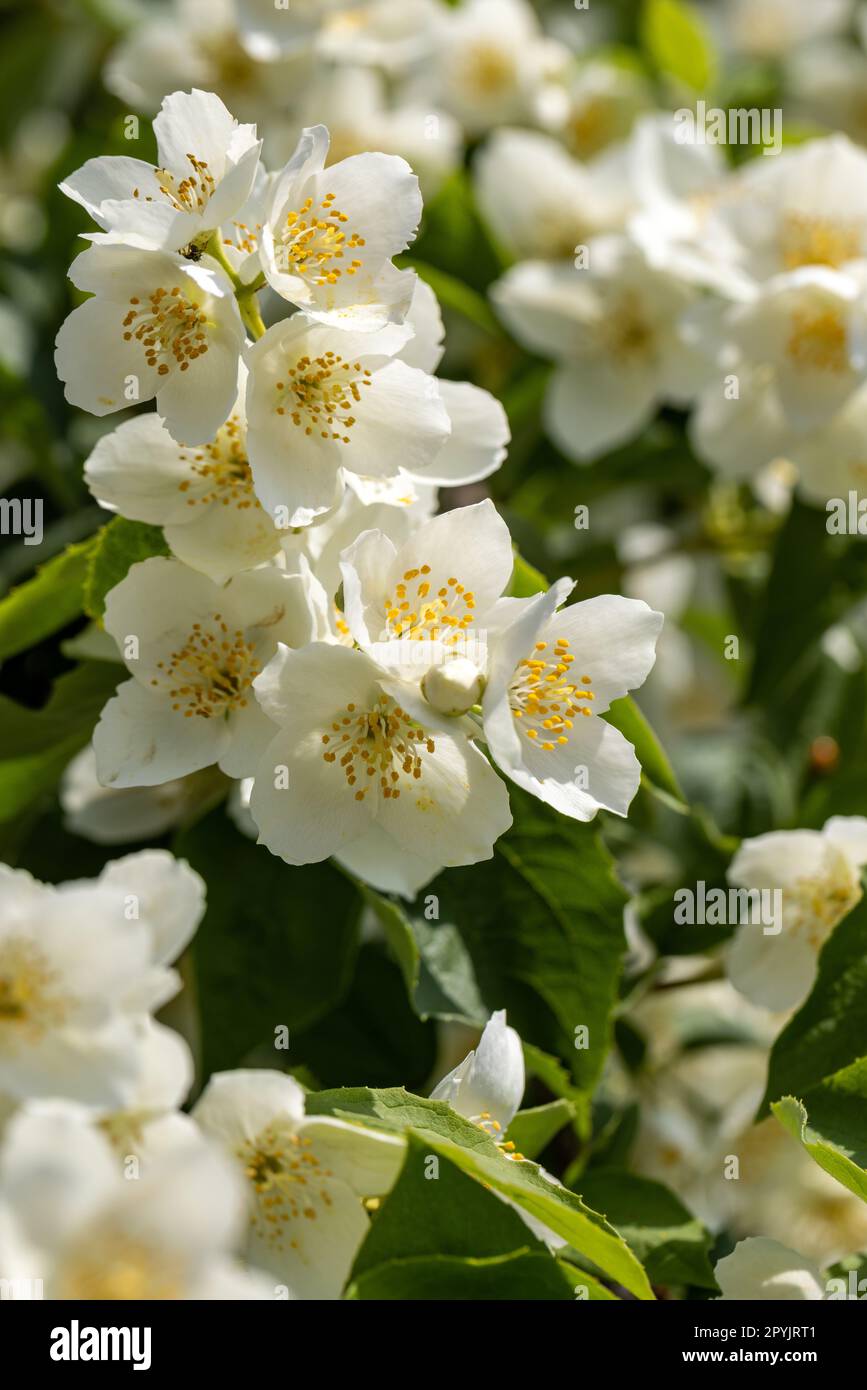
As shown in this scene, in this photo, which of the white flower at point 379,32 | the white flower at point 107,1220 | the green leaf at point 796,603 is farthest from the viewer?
the white flower at point 379,32

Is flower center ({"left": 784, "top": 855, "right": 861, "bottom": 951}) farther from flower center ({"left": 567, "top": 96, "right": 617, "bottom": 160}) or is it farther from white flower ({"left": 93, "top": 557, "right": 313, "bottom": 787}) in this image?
flower center ({"left": 567, "top": 96, "right": 617, "bottom": 160})

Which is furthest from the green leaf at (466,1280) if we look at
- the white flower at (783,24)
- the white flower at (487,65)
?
the white flower at (783,24)

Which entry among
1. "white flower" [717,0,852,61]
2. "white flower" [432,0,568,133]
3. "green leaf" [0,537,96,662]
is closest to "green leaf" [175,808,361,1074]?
"green leaf" [0,537,96,662]

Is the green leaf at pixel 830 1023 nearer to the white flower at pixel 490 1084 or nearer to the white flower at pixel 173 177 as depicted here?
the white flower at pixel 490 1084

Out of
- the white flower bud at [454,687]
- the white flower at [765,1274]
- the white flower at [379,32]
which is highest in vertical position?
the white flower at [379,32]

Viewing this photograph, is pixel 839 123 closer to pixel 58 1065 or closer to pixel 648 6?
pixel 648 6
